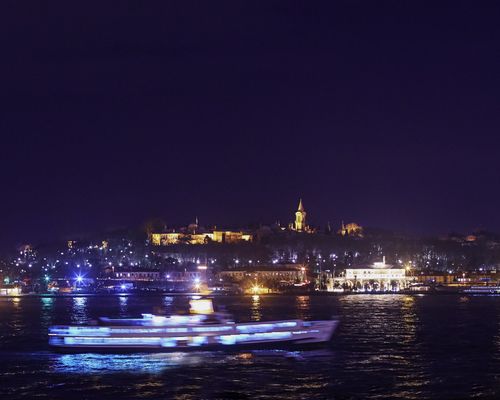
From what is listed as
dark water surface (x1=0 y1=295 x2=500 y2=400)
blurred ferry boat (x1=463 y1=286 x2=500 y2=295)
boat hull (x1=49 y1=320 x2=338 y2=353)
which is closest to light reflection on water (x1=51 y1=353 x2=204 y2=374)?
dark water surface (x1=0 y1=295 x2=500 y2=400)

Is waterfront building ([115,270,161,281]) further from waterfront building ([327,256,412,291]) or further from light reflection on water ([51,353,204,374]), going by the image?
light reflection on water ([51,353,204,374])

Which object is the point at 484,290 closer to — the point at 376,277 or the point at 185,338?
the point at 376,277

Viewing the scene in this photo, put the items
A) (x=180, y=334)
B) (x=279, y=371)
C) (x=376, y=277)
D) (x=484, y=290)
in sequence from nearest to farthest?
(x=279, y=371), (x=180, y=334), (x=484, y=290), (x=376, y=277)

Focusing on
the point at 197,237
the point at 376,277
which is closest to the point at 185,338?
the point at 376,277

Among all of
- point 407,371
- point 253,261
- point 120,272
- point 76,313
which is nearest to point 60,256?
point 120,272

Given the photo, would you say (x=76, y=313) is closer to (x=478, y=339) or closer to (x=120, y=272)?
(x=478, y=339)

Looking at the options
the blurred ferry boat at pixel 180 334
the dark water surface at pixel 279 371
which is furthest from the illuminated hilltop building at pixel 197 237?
the blurred ferry boat at pixel 180 334

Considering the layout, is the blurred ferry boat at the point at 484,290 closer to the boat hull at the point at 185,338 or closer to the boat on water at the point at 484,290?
the boat on water at the point at 484,290

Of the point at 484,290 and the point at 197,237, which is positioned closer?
the point at 484,290
